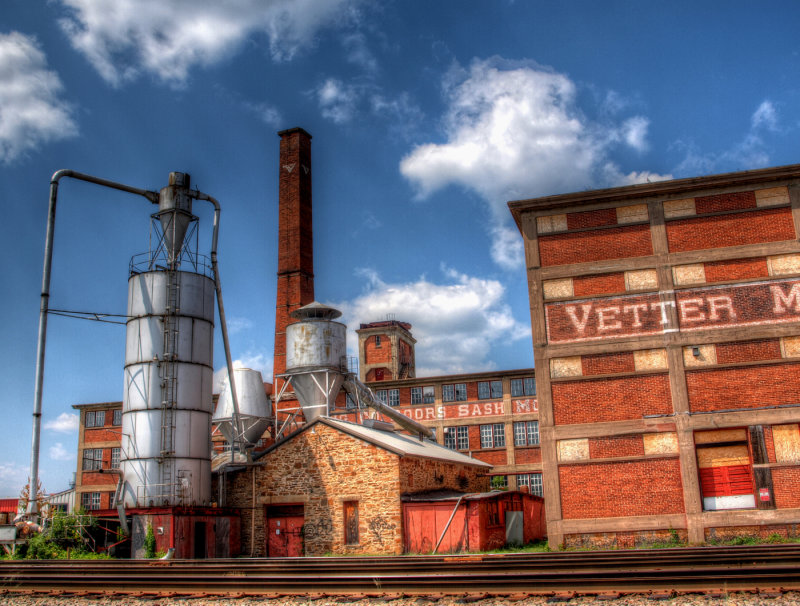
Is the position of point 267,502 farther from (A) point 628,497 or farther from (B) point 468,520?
(A) point 628,497

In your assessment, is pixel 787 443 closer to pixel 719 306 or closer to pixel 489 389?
pixel 719 306

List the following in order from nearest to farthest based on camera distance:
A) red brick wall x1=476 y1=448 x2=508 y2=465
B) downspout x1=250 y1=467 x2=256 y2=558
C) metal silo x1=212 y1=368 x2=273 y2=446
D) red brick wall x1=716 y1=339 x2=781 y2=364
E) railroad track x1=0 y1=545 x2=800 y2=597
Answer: railroad track x1=0 y1=545 x2=800 y2=597 → red brick wall x1=716 y1=339 x2=781 y2=364 → downspout x1=250 y1=467 x2=256 y2=558 → metal silo x1=212 y1=368 x2=273 y2=446 → red brick wall x1=476 y1=448 x2=508 y2=465

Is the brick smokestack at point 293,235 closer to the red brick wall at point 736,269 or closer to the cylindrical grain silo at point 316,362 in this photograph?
the cylindrical grain silo at point 316,362

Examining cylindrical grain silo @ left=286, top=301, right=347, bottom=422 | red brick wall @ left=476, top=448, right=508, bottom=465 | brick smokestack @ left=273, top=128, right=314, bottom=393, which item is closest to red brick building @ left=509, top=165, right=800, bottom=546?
cylindrical grain silo @ left=286, top=301, right=347, bottom=422

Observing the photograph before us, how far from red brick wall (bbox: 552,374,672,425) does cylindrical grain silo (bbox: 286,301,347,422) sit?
13.3m

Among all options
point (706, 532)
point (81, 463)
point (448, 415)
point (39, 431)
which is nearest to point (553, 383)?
point (706, 532)

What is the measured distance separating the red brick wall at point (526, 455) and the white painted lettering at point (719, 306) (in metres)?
21.9

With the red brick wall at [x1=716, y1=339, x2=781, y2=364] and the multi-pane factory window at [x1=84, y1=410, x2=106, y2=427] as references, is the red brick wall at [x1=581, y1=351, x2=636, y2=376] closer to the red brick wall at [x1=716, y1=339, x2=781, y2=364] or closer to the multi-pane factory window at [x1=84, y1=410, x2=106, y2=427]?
the red brick wall at [x1=716, y1=339, x2=781, y2=364]

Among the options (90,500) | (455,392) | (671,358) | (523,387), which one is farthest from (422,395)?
(671,358)

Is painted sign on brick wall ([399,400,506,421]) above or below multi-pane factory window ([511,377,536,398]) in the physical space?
below

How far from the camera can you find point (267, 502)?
26.4m

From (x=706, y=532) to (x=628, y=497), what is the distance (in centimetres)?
216

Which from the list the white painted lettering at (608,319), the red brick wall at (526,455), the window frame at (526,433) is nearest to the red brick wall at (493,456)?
the red brick wall at (526,455)

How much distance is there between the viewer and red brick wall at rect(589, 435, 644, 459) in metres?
20.9
